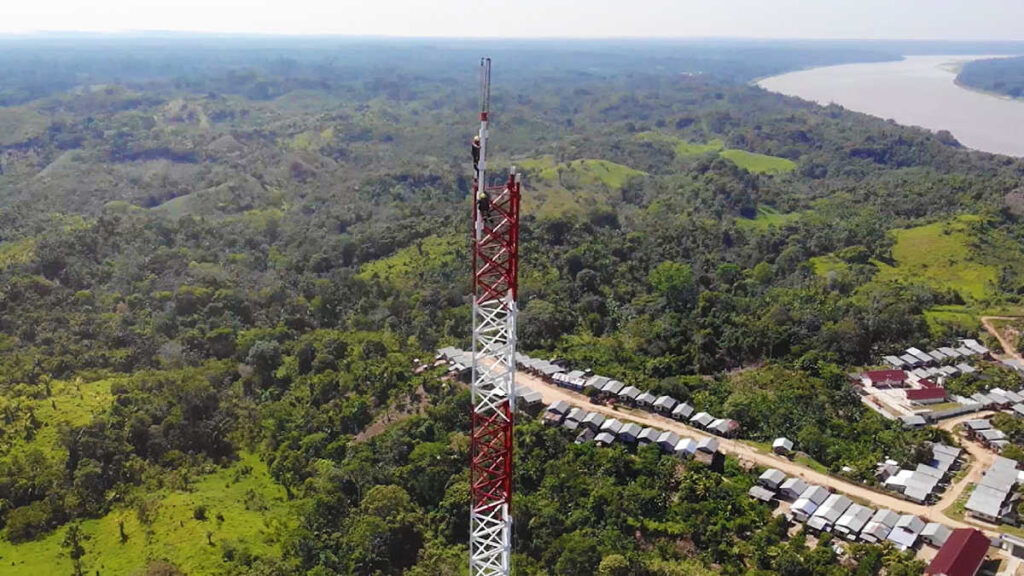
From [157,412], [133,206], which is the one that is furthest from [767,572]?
[133,206]

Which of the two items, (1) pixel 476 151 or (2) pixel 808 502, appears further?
(2) pixel 808 502

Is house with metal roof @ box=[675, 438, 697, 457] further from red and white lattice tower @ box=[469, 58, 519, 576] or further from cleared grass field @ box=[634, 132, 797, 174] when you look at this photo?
cleared grass field @ box=[634, 132, 797, 174]

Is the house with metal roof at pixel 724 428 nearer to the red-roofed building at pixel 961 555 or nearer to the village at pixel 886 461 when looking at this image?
the village at pixel 886 461

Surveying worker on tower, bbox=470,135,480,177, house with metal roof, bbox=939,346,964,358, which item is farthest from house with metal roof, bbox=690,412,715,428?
worker on tower, bbox=470,135,480,177

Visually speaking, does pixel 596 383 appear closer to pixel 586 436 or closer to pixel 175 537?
pixel 586 436

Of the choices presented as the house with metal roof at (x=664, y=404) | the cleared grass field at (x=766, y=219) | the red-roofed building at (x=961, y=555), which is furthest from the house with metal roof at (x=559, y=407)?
the cleared grass field at (x=766, y=219)

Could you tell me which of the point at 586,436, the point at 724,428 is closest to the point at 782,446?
the point at 724,428
